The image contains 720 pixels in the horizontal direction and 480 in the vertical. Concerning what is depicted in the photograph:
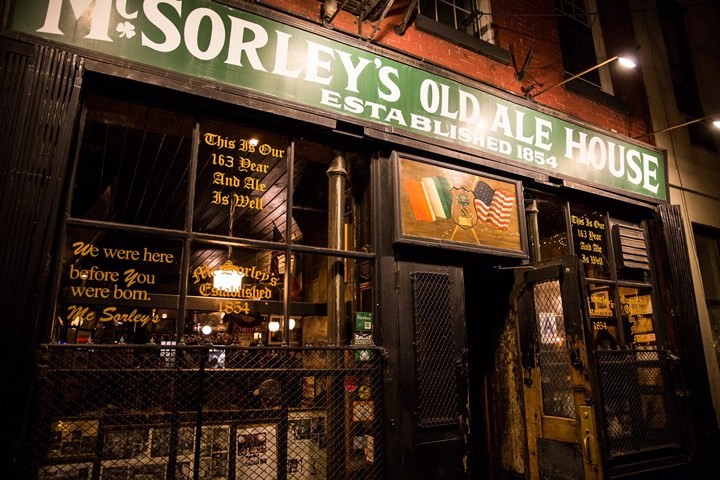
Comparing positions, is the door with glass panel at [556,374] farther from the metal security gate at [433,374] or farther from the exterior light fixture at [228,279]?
the exterior light fixture at [228,279]

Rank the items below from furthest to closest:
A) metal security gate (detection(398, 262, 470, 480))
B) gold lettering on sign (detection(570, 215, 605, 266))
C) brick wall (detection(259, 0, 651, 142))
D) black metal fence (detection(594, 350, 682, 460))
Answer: gold lettering on sign (detection(570, 215, 605, 266))
black metal fence (detection(594, 350, 682, 460))
brick wall (detection(259, 0, 651, 142))
metal security gate (detection(398, 262, 470, 480))

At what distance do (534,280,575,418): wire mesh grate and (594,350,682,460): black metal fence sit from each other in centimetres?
93

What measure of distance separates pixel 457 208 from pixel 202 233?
291 centimetres

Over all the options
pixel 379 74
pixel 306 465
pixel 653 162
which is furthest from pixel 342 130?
pixel 653 162

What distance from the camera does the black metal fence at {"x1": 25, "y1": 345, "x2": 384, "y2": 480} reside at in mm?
3500

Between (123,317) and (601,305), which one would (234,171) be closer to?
(123,317)

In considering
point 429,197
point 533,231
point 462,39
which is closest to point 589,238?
point 533,231

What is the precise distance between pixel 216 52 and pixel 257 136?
861 millimetres

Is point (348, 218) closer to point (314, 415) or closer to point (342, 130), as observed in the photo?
point (342, 130)

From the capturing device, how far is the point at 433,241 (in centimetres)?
524

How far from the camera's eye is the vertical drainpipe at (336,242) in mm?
4844

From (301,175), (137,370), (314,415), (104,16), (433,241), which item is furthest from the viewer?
(301,175)

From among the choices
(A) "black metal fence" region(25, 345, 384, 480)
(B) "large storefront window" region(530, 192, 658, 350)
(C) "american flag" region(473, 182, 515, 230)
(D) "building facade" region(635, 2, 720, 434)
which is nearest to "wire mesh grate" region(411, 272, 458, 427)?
(A) "black metal fence" region(25, 345, 384, 480)

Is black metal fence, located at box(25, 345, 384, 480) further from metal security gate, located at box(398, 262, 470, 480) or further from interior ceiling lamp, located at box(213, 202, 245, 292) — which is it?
interior ceiling lamp, located at box(213, 202, 245, 292)
